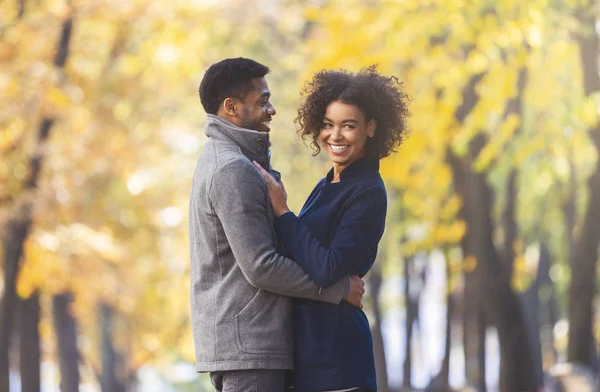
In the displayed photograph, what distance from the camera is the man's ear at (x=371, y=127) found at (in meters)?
4.46

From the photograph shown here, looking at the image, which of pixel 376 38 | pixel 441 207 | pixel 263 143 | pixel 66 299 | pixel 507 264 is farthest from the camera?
pixel 66 299

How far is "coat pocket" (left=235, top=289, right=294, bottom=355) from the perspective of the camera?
4066 millimetres

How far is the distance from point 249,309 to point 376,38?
9.02 meters

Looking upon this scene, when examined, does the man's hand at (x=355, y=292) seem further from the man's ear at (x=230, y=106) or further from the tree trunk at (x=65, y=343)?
the tree trunk at (x=65, y=343)

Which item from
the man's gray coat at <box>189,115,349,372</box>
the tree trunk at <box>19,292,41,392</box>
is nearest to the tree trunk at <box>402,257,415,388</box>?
the tree trunk at <box>19,292,41,392</box>

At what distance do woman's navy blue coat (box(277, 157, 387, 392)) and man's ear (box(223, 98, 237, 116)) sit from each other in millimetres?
505

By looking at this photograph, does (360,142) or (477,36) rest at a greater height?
(477,36)

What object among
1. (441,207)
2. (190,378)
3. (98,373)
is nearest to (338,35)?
(441,207)

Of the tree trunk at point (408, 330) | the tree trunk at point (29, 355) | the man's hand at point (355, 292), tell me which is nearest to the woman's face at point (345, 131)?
the man's hand at point (355, 292)

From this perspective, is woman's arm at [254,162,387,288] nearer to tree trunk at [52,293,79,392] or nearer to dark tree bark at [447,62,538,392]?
dark tree bark at [447,62,538,392]

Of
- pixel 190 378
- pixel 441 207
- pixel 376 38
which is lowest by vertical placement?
pixel 190 378

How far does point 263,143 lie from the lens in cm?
437

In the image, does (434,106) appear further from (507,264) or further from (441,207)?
(441,207)

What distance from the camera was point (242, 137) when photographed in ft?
14.2
